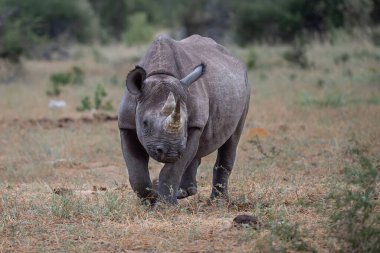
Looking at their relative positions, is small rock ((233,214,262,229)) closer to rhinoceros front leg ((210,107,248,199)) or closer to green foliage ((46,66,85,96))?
rhinoceros front leg ((210,107,248,199))

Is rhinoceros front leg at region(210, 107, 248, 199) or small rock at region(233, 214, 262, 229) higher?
small rock at region(233, 214, 262, 229)

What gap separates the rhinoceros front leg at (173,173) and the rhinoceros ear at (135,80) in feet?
2.02

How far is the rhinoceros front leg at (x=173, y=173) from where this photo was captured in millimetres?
7324

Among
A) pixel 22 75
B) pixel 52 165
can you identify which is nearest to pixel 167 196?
pixel 52 165

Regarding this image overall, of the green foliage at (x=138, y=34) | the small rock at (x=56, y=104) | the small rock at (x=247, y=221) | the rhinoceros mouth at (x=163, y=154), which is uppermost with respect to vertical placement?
the rhinoceros mouth at (x=163, y=154)

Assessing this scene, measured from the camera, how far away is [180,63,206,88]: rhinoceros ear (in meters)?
7.23

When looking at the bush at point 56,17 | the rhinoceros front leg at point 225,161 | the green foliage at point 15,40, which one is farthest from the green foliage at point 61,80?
the rhinoceros front leg at point 225,161

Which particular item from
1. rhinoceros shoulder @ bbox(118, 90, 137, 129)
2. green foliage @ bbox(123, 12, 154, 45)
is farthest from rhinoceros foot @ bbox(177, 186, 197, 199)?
green foliage @ bbox(123, 12, 154, 45)

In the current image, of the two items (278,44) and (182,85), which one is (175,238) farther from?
(278,44)

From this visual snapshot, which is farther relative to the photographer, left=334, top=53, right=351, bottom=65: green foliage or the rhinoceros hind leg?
left=334, top=53, right=351, bottom=65: green foliage

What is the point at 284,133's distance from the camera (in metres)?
13.6

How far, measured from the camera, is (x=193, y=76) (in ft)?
23.9

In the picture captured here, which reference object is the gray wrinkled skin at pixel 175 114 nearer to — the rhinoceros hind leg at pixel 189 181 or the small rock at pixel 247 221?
the rhinoceros hind leg at pixel 189 181

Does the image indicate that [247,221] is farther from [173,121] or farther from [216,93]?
[216,93]
